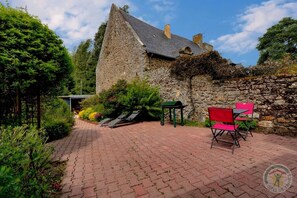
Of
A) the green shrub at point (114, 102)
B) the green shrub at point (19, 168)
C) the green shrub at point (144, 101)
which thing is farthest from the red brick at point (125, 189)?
the green shrub at point (114, 102)

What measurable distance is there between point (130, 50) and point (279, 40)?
21937 mm

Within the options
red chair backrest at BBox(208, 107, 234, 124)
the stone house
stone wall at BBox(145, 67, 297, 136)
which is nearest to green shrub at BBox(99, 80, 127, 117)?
the stone house

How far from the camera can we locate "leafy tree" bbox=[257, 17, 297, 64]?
20719mm

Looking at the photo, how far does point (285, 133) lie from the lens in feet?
15.4

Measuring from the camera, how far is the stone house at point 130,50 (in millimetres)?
11914

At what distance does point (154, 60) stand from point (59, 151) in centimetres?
922

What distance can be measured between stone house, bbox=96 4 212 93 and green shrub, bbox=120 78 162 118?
2.74 m

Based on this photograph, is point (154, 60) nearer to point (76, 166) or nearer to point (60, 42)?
point (60, 42)

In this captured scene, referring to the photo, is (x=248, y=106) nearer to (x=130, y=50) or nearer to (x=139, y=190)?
(x=139, y=190)

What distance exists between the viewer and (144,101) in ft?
28.0

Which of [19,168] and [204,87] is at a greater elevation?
[204,87]

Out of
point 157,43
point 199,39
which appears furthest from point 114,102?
point 199,39

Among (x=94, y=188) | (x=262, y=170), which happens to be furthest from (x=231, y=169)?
(x=94, y=188)

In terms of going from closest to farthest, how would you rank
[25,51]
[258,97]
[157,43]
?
1. [25,51]
2. [258,97]
3. [157,43]
